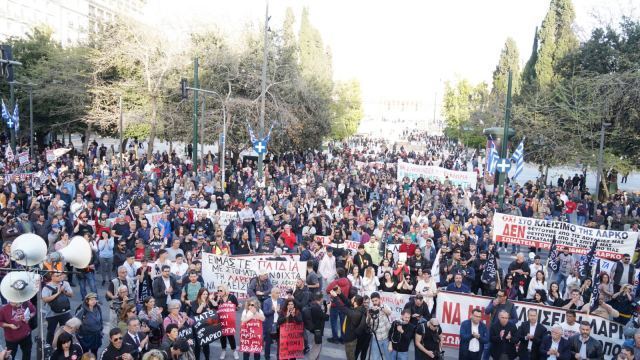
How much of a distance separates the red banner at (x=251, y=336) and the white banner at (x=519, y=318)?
3.12m

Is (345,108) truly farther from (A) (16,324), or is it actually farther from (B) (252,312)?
(A) (16,324)

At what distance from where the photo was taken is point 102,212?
1552 cm

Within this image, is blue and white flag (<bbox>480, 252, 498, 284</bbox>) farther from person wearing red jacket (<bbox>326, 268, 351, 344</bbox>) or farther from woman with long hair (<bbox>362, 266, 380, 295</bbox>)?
person wearing red jacket (<bbox>326, 268, 351, 344</bbox>)

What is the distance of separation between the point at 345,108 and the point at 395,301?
4547 cm

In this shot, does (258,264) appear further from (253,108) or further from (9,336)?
(253,108)

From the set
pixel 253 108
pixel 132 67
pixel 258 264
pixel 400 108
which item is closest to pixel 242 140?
pixel 253 108

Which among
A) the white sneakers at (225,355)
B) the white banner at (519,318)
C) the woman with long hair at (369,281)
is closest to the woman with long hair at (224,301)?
the white sneakers at (225,355)

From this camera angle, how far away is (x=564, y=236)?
14.0m

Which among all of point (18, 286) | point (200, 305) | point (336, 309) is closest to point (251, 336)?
point (200, 305)

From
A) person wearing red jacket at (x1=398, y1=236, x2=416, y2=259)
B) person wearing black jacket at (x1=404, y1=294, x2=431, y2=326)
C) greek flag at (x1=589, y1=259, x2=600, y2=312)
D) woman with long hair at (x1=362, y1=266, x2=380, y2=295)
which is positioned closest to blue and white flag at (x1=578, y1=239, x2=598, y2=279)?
greek flag at (x1=589, y1=259, x2=600, y2=312)

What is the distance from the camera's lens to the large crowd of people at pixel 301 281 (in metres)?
7.85

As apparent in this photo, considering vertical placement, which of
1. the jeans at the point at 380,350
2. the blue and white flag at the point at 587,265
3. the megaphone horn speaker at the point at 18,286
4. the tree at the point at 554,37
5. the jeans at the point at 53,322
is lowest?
the jeans at the point at 380,350

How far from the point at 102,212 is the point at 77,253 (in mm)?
8830

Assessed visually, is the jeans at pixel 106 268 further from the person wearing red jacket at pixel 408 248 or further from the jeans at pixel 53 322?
the person wearing red jacket at pixel 408 248
